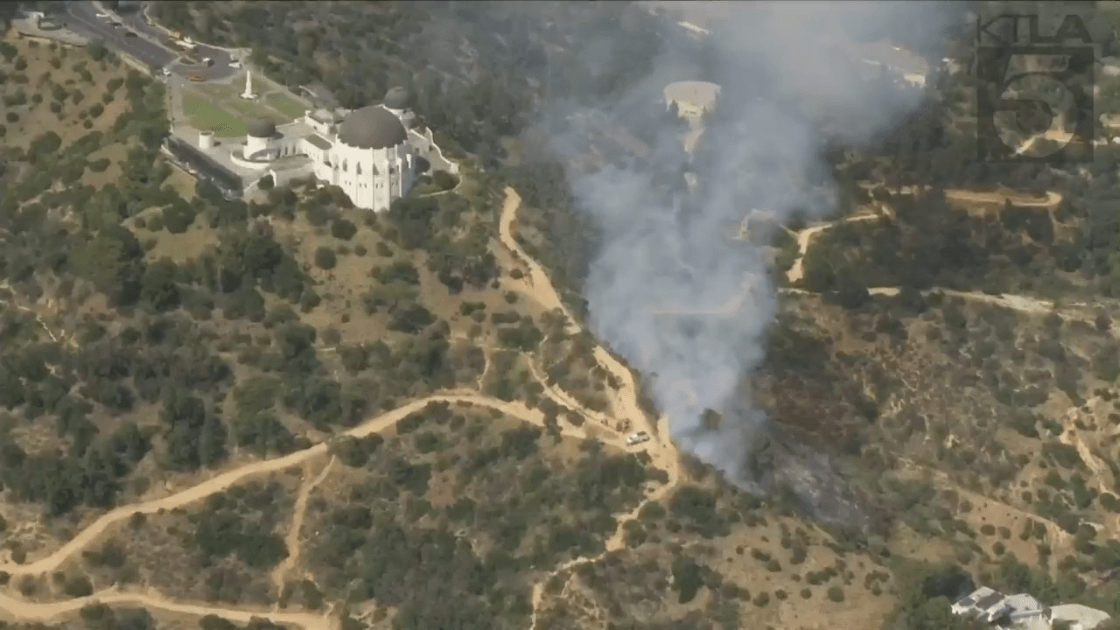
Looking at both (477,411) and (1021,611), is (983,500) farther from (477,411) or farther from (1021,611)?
Answer: (477,411)

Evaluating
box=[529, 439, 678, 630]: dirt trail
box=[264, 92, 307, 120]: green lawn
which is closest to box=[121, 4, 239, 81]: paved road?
box=[264, 92, 307, 120]: green lawn

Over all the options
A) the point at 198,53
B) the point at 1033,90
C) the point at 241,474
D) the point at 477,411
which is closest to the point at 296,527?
the point at 241,474

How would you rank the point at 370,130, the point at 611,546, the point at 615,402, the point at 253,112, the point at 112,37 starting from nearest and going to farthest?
the point at 611,546
the point at 615,402
the point at 370,130
the point at 253,112
the point at 112,37

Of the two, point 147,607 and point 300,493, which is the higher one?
point 300,493

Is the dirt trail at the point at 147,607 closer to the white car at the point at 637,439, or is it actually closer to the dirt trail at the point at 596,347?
the white car at the point at 637,439

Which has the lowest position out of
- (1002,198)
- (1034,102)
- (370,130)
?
(1002,198)

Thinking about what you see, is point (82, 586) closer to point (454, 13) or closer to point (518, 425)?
point (518, 425)

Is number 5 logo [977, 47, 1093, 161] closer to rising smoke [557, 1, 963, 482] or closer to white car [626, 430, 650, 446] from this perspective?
rising smoke [557, 1, 963, 482]
